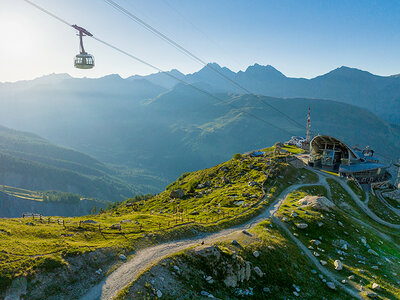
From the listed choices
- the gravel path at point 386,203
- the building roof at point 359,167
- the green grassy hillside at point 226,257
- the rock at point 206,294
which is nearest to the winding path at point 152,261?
the green grassy hillside at point 226,257

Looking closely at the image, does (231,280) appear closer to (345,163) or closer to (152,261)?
(152,261)

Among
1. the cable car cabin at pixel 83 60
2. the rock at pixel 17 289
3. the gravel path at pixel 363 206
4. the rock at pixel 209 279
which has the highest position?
the cable car cabin at pixel 83 60

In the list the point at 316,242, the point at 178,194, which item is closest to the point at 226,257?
the point at 316,242

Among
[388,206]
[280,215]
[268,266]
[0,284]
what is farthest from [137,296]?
[388,206]

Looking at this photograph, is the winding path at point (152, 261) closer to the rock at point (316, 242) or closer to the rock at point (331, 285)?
the rock at point (331, 285)

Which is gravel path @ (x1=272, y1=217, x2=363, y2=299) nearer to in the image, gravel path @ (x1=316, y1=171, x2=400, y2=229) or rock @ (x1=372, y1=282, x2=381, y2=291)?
rock @ (x1=372, y1=282, x2=381, y2=291)

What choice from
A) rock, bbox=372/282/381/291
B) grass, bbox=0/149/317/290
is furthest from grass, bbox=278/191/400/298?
grass, bbox=0/149/317/290
